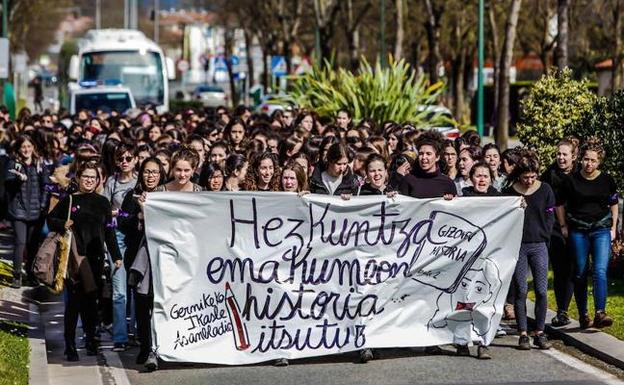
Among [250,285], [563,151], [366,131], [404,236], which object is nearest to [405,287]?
[404,236]

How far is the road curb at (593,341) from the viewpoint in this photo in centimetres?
1076

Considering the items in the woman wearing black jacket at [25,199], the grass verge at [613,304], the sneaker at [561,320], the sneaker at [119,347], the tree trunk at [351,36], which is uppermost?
the tree trunk at [351,36]

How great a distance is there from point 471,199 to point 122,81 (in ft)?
94.7

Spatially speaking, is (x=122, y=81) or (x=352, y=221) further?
(x=122, y=81)

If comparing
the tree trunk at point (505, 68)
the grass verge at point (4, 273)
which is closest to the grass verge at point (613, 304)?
the grass verge at point (4, 273)

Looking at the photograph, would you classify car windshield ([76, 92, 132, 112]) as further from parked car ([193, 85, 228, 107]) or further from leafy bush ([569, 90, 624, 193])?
parked car ([193, 85, 228, 107])

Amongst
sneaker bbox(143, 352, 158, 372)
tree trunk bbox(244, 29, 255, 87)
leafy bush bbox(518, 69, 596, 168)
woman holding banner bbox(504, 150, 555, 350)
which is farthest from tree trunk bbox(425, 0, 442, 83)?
sneaker bbox(143, 352, 158, 372)

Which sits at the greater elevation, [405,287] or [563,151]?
[563,151]

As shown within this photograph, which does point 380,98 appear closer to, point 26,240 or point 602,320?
point 26,240

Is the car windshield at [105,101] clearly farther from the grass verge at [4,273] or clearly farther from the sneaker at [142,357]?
the sneaker at [142,357]

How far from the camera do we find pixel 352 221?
10984 mm

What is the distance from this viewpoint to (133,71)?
39781 millimetres

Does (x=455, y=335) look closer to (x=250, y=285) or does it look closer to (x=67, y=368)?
(x=250, y=285)

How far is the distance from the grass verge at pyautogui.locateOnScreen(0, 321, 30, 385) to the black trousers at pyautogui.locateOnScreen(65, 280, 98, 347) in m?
0.34
